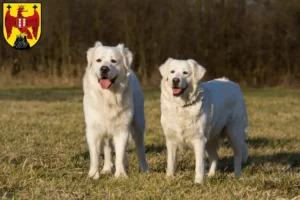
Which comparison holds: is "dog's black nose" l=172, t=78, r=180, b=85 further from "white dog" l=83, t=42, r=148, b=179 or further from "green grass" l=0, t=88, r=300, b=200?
"green grass" l=0, t=88, r=300, b=200

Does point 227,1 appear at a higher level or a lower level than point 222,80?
higher

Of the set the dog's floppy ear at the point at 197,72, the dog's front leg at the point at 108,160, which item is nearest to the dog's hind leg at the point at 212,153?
the dog's floppy ear at the point at 197,72

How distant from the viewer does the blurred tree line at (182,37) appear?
28.9 meters

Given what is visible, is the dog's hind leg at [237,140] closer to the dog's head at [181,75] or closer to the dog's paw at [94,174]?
the dog's head at [181,75]

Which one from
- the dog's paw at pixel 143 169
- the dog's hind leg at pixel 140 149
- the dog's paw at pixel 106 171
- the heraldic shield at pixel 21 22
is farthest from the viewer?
the heraldic shield at pixel 21 22

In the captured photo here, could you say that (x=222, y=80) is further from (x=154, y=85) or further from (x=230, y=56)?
(x=230, y=56)

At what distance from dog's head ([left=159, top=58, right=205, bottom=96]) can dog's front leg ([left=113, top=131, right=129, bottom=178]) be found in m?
0.72

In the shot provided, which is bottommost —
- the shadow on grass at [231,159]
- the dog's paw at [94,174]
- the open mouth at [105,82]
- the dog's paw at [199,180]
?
the shadow on grass at [231,159]

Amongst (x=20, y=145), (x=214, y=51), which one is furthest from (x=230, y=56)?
(x=20, y=145)

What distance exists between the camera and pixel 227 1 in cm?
2941

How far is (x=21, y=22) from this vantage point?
2053 centimetres

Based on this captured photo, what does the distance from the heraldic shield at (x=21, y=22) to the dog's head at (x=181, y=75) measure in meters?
15.0

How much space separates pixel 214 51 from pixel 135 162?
75.1 feet

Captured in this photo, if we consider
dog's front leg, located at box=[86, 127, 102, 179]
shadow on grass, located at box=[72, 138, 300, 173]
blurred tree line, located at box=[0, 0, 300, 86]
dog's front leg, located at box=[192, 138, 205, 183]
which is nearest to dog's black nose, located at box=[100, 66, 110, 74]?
dog's front leg, located at box=[86, 127, 102, 179]
